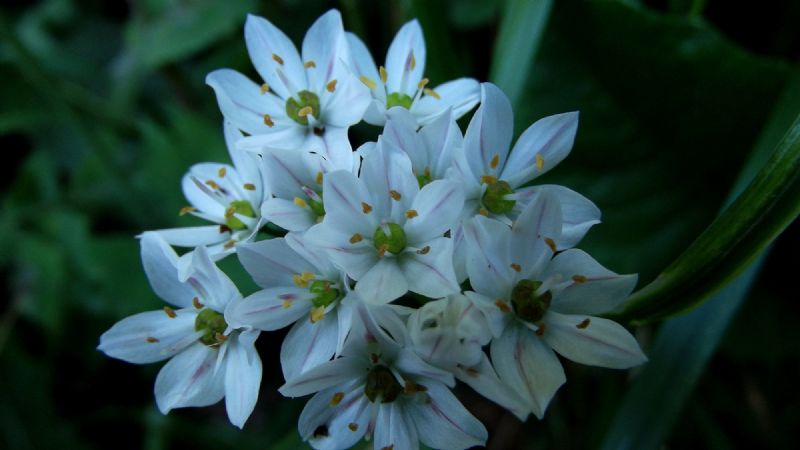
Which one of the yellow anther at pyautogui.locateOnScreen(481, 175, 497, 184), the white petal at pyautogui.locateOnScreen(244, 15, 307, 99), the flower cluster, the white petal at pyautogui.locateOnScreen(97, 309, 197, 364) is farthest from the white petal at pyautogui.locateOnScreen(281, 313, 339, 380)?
the white petal at pyautogui.locateOnScreen(244, 15, 307, 99)

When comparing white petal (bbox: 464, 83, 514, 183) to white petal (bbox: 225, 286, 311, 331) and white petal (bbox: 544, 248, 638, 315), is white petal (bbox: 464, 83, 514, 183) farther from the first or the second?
white petal (bbox: 225, 286, 311, 331)

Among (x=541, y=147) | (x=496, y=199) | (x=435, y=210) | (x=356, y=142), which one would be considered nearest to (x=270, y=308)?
(x=435, y=210)

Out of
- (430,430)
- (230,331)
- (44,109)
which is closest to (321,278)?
(230,331)

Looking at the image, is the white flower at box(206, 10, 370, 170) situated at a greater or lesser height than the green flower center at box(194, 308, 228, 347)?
greater

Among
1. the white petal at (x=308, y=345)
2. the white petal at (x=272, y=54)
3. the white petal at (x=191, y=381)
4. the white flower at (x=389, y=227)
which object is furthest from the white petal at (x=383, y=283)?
the white petal at (x=272, y=54)

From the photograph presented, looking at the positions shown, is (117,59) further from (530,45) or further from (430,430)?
(430,430)
